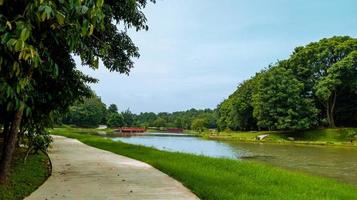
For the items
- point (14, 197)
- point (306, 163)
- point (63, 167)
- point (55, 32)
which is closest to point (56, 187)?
point (14, 197)

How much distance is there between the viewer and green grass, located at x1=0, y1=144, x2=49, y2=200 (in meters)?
8.81

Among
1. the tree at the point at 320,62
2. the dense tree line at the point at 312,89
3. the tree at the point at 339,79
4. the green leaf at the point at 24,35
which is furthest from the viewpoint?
the tree at the point at 320,62

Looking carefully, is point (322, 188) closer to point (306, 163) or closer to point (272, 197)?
point (272, 197)

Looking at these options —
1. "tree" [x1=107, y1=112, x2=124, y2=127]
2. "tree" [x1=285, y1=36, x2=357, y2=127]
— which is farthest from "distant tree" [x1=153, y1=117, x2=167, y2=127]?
"tree" [x1=285, y1=36, x2=357, y2=127]

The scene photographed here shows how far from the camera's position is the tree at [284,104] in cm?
5147

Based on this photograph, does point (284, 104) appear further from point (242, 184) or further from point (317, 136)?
point (242, 184)

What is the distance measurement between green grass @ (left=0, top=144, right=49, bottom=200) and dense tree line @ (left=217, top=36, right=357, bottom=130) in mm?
41176

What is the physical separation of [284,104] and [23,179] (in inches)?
1813

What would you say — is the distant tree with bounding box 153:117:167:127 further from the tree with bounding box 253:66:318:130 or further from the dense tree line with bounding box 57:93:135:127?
the tree with bounding box 253:66:318:130

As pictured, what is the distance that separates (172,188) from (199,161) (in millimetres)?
6145

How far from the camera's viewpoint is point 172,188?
9.77 m

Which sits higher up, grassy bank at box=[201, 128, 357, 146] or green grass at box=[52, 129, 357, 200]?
grassy bank at box=[201, 128, 357, 146]

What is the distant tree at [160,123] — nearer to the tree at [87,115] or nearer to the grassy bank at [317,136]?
the tree at [87,115]

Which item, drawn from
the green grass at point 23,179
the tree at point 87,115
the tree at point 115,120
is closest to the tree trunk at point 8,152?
the green grass at point 23,179
